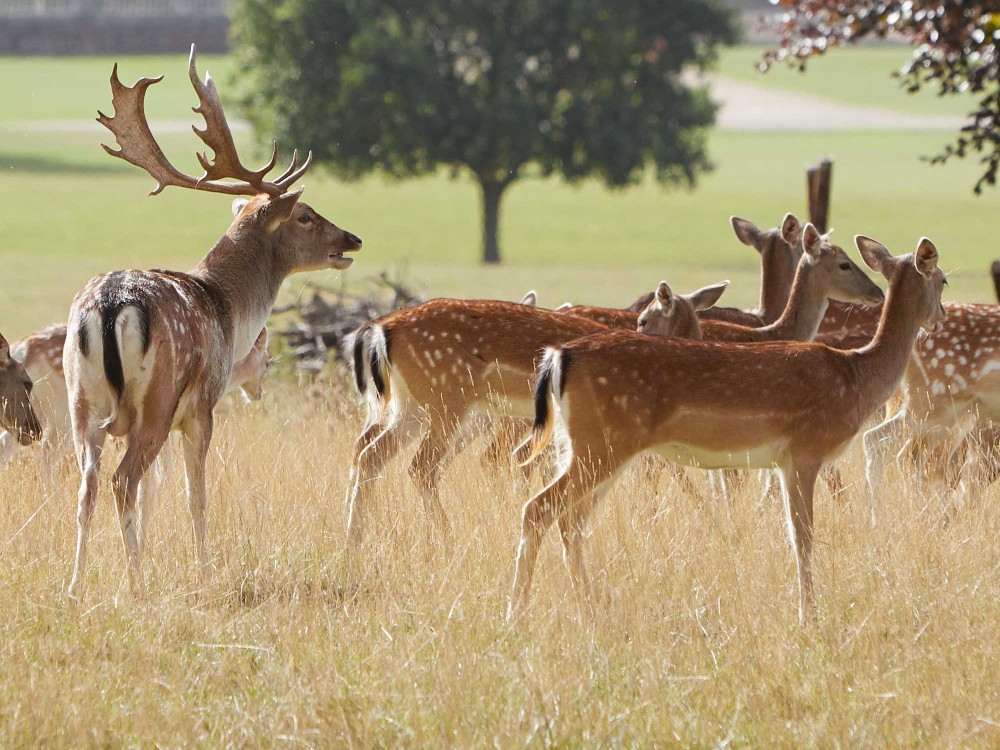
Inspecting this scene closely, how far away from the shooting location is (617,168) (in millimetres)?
29766

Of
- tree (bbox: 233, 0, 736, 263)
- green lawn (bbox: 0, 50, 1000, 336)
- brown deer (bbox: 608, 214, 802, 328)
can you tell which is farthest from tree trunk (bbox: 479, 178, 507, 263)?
brown deer (bbox: 608, 214, 802, 328)

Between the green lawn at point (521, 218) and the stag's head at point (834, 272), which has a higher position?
the stag's head at point (834, 272)

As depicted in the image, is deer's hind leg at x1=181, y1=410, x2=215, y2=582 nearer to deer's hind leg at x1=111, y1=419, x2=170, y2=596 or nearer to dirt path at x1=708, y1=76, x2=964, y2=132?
deer's hind leg at x1=111, y1=419, x2=170, y2=596

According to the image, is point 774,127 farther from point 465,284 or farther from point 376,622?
point 376,622

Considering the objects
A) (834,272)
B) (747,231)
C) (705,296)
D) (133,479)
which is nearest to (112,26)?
(747,231)

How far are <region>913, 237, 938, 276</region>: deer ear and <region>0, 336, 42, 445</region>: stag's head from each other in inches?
137

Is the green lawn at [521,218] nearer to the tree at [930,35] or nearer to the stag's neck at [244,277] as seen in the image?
the tree at [930,35]

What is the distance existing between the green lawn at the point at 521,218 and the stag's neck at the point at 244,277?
38.7 ft

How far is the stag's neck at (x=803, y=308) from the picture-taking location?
23.7ft

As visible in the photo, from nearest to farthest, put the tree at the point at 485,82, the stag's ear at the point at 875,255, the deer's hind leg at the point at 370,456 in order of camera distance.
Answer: the stag's ear at the point at 875,255 → the deer's hind leg at the point at 370,456 → the tree at the point at 485,82

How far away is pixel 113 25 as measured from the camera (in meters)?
61.7

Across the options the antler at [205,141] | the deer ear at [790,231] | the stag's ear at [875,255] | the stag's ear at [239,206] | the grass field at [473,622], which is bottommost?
the grass field at [473,622]

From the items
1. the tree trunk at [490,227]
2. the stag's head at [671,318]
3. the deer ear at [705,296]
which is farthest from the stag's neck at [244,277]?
the tree trunk at [490,227]

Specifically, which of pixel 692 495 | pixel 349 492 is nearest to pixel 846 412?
pixel 692 495
